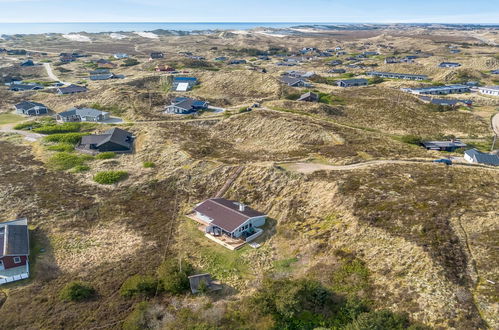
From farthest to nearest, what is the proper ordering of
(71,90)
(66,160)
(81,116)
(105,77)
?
(105,77) → (71,90) → (81,116) → (66,160)

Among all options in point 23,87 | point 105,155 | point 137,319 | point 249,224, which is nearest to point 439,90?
point 249,224

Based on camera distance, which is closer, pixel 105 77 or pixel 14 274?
pixel 14 274

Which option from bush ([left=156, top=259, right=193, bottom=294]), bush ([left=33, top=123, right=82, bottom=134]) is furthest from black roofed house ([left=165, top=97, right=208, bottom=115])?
bush ([left=156, top=259, right=193, bottom=294])

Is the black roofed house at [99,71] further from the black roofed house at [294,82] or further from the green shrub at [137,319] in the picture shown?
the green shrub at [137,319]

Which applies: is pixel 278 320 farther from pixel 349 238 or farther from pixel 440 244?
pixel 440 244

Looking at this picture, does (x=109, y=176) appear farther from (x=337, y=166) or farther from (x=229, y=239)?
(x=337, y=166)

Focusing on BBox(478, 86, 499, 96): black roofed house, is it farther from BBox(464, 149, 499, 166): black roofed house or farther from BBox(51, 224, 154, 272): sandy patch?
BBox(51, 224, 154, 272): sandy patch

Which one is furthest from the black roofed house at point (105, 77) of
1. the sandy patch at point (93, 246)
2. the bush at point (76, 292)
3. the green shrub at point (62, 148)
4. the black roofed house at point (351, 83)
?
the bush at point (76, 292)
